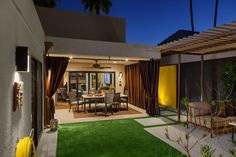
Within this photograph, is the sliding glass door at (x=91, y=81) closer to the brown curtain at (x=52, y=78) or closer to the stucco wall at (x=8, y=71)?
the brown curtain at (x=52, y=78)

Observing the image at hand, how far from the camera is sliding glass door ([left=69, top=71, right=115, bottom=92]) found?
10.4 m

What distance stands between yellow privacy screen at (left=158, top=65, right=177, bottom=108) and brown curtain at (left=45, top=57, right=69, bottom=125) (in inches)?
212

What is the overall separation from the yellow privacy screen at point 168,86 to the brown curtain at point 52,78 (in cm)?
539

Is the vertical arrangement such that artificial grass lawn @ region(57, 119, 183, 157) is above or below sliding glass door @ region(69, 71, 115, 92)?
below

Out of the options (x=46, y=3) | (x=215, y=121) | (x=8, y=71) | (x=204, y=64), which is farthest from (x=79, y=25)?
(x=215, y=121)

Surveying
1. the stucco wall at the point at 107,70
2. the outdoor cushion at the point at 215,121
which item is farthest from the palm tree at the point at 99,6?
the outdoor cushion at the point at 215,121

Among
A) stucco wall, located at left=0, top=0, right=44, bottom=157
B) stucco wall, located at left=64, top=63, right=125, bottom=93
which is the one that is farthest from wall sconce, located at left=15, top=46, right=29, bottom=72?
stucco wall, located at left=64, top=63, right=125, bottom=93

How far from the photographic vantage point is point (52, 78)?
5.51 meters

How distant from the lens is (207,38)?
13.1 feet

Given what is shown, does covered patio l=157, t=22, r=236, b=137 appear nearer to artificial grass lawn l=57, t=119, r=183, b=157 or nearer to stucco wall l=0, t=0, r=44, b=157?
artificial grass lawn l=57, t=119, r=183, b=157

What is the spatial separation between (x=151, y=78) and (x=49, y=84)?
3.85m

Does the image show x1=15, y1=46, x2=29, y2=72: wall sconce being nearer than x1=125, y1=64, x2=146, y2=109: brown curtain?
Yes

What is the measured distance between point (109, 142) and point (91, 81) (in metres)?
7.05

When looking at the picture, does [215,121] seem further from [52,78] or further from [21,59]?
[52,78]
